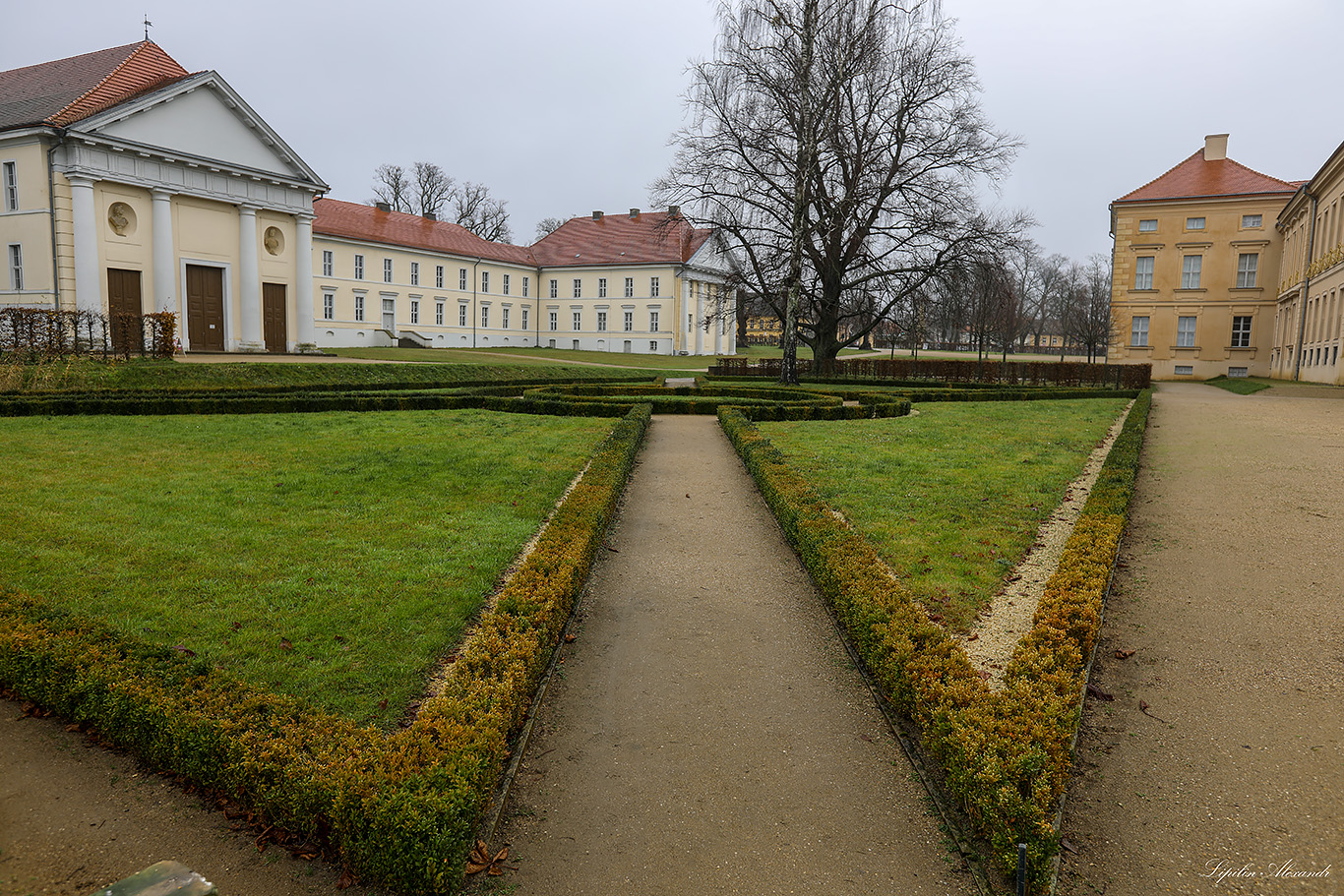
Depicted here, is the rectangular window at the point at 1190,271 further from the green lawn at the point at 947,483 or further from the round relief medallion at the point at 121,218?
the round relief medallion at the point at 121,218

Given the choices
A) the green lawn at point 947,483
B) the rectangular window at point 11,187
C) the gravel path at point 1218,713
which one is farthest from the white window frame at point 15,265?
the gravel path at point 1218,713

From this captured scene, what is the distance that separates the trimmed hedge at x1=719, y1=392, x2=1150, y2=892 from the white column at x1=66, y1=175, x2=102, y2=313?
28.6m

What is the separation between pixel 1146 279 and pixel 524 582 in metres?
45.2

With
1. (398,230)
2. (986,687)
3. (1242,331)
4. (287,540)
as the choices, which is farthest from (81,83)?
(1242,331)

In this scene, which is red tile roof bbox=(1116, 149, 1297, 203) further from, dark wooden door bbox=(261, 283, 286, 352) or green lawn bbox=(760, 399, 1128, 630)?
dark wooden door bbox=(261, 283, 286, 352)

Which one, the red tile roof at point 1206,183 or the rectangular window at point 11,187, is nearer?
the rectangular window at point 11,187

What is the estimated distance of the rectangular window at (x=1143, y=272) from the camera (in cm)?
4116

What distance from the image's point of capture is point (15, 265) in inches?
1055

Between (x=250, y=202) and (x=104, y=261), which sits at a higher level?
(x=250, y=202)

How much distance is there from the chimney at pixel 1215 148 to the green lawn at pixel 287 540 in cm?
4472

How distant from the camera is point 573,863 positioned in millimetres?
2873

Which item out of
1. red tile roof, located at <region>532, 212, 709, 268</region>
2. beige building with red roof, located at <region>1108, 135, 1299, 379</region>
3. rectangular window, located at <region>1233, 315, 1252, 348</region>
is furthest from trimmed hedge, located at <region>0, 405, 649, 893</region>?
red tile roof, located at <region>532, 212, 709, 268</region>

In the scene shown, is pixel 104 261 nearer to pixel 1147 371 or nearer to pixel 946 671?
pixel 946 671

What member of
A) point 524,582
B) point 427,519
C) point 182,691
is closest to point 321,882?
point 182,691
